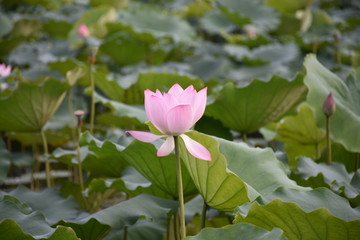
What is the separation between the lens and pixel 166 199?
133cm

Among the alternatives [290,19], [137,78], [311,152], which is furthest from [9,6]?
[311,152]

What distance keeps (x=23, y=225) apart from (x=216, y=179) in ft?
1.23

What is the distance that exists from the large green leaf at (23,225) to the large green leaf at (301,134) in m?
0.96

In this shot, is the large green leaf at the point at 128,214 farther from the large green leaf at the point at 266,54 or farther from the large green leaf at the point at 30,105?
the large green leaf at the point at 266,54

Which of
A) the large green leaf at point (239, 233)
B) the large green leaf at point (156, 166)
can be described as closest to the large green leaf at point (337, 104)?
the large green leaf at point (156, 166)

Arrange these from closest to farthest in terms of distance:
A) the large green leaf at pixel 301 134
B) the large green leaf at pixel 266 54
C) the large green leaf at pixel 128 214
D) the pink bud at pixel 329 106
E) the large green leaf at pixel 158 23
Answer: the large green leaf at pixel 128 214, the pink bud at pixel 329 106, the large green leaf at pixel 301 134, the large green leaf at pixel 266 54, the large green leaf at pixel 158 23

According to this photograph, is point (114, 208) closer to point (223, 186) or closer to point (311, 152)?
point (223, 186)

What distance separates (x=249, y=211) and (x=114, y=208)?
34 cm

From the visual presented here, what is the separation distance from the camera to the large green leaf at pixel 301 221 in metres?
0.96

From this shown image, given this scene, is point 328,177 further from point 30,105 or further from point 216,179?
point 30,105

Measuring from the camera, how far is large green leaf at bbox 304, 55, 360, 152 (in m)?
1.47

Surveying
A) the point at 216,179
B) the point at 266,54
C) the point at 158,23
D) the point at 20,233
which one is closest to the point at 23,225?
the point at 20,233

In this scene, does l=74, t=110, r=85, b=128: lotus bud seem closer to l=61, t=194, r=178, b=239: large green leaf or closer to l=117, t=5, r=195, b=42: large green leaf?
l=61, t=194, r=178, b=239: large green leaf

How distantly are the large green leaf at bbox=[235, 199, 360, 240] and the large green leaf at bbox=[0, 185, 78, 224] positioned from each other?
544 mm
